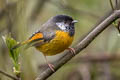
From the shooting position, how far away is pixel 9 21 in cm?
420

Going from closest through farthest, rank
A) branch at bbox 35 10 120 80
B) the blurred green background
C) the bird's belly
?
branch at bbox 35 10 120 80 → the bird's belly → the blurred green background

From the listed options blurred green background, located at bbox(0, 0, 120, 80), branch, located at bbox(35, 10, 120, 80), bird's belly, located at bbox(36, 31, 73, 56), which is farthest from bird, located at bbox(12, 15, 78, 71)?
branch, located at bbox(35, 10, 120, 80)

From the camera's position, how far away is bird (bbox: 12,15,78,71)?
3996mm

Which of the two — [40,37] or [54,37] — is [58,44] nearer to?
[54,37]

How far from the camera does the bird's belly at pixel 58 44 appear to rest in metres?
3.99

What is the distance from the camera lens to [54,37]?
4.08m

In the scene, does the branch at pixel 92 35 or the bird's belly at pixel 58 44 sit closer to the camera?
the branch at pixel 92 35

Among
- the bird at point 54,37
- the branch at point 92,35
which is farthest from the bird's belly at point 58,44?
the branch at point 92,35

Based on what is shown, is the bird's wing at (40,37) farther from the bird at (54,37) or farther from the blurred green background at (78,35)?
the blurred green background at (78,35)

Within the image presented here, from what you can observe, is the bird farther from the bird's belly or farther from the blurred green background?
the blurred green background

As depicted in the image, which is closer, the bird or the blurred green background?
the bird

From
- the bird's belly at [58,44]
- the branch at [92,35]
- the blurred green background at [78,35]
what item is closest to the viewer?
the branch at [92,35]

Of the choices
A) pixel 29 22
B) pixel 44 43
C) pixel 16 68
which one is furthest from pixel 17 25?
pixel 16 68

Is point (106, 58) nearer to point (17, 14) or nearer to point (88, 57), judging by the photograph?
point (88, 57)
